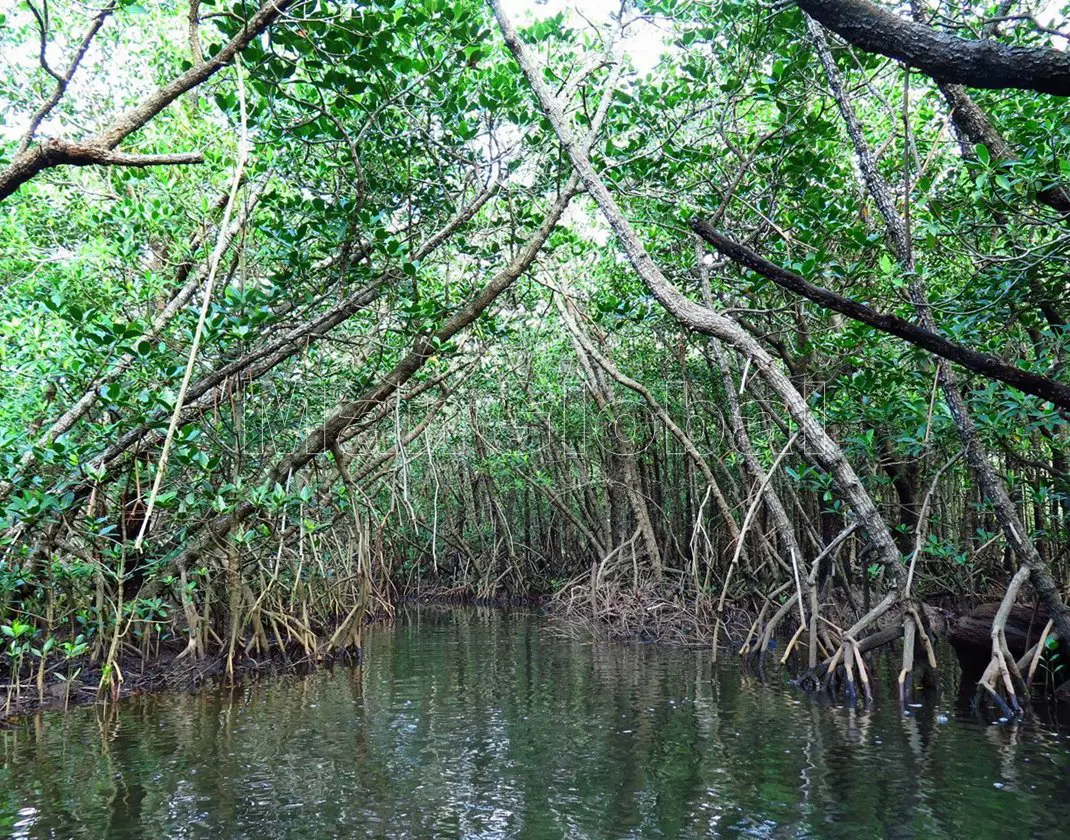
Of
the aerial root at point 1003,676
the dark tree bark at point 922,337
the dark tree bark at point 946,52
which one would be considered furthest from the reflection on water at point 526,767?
the dark tree bark at point 946,52

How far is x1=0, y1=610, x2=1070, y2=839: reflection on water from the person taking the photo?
11.4 feet

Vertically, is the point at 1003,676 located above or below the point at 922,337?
below

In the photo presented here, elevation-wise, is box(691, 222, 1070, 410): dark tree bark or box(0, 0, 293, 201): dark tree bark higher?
box(0, 0, 293, 201): dark tree bark

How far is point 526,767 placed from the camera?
4.34m

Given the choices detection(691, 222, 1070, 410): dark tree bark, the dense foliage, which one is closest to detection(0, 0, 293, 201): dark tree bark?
the dense foliage

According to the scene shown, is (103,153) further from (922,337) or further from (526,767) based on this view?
(526,767)

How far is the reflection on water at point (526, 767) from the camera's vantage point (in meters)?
3.46

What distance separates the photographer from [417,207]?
668 cm

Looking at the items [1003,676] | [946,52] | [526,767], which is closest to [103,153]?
[946,52]

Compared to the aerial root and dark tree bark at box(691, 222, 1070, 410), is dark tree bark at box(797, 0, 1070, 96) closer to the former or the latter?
dark tree bark at box(691, 222, 1070, 410)

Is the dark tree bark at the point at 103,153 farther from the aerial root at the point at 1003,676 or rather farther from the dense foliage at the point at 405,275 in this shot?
the aerial root at the point at 1003,676

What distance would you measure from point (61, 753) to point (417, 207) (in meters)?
4.78

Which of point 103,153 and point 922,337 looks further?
point 922,337

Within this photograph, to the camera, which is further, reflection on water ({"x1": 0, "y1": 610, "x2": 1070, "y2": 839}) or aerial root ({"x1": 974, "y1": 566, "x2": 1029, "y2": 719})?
aerial root ({"x1": 974, "y1": 566, "x2": 1029, "y2": 719})
